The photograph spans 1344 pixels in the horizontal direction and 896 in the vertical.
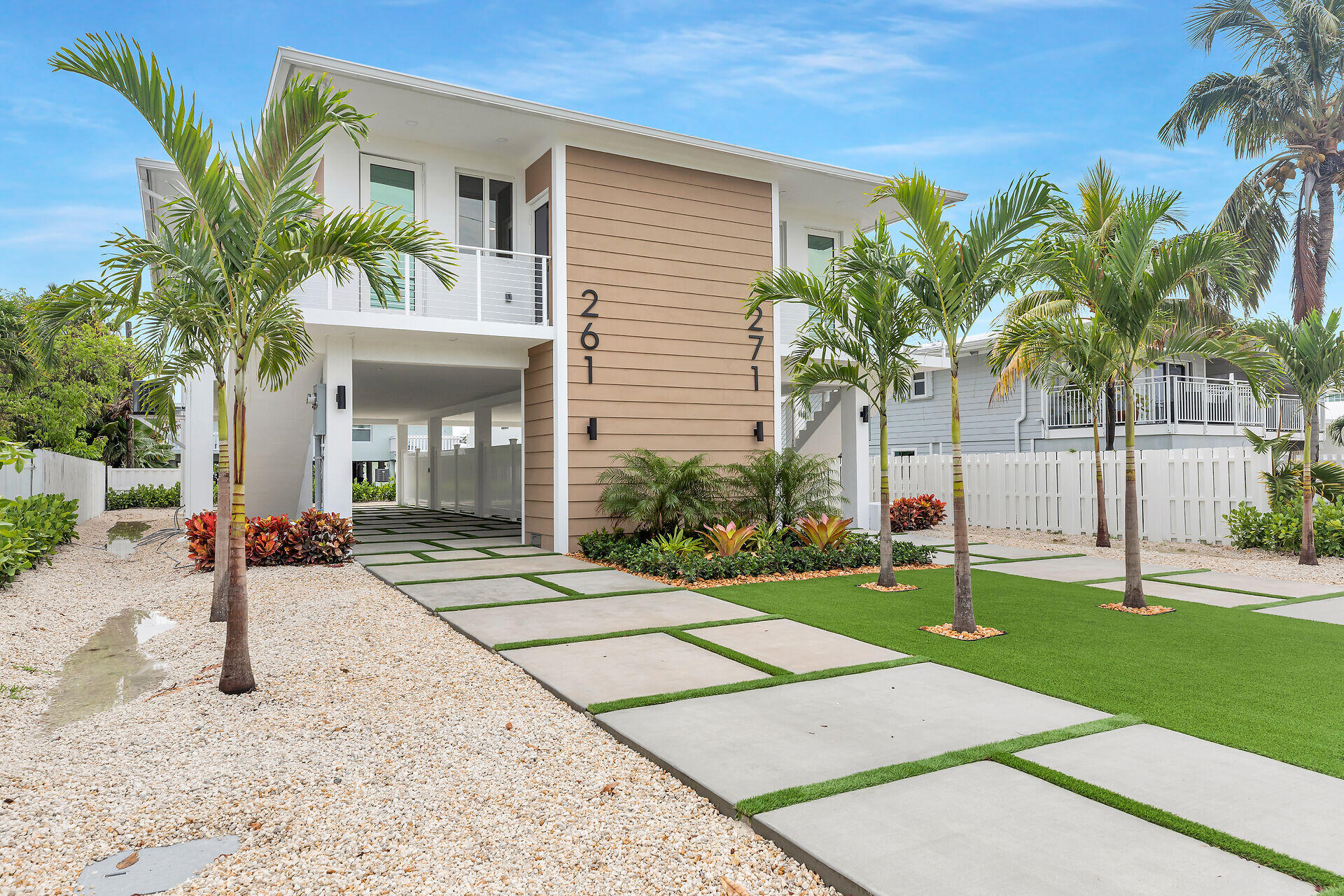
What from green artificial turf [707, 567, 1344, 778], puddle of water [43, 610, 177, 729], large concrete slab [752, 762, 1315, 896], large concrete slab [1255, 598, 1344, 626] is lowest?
large concrete slab [1255, 598, 1344, 626]

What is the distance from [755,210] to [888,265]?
5576 millimetres

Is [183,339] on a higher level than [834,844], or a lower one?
higher

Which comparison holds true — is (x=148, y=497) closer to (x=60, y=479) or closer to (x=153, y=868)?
(x=60, y=479)

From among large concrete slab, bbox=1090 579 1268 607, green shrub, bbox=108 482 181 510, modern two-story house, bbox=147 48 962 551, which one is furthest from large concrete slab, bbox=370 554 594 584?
green shrub, bbox=108 482 181 510

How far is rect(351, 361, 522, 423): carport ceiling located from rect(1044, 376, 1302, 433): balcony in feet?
38.0

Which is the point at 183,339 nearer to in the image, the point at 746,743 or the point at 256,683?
the point at 256,683

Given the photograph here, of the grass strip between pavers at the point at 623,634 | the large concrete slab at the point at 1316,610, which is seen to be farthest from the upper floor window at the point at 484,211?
the large concrete slab at the point at 1316,610

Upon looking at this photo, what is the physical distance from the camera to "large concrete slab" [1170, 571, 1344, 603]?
7.82 meters

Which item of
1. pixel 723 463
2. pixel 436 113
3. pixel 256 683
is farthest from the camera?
pixel 723 463

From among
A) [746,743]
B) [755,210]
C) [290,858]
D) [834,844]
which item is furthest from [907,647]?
[755,210]

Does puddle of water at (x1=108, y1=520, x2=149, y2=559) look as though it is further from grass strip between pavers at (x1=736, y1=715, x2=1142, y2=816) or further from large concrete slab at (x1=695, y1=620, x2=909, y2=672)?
grass strip between pavers at (x1=736, y1=715, x2=1142, y2=816)

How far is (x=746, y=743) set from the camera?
3623mm

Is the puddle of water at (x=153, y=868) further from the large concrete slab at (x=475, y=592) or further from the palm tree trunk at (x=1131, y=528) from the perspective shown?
the palm tree trunk at (x=1131, y=528)

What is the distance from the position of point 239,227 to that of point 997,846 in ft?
16.1
